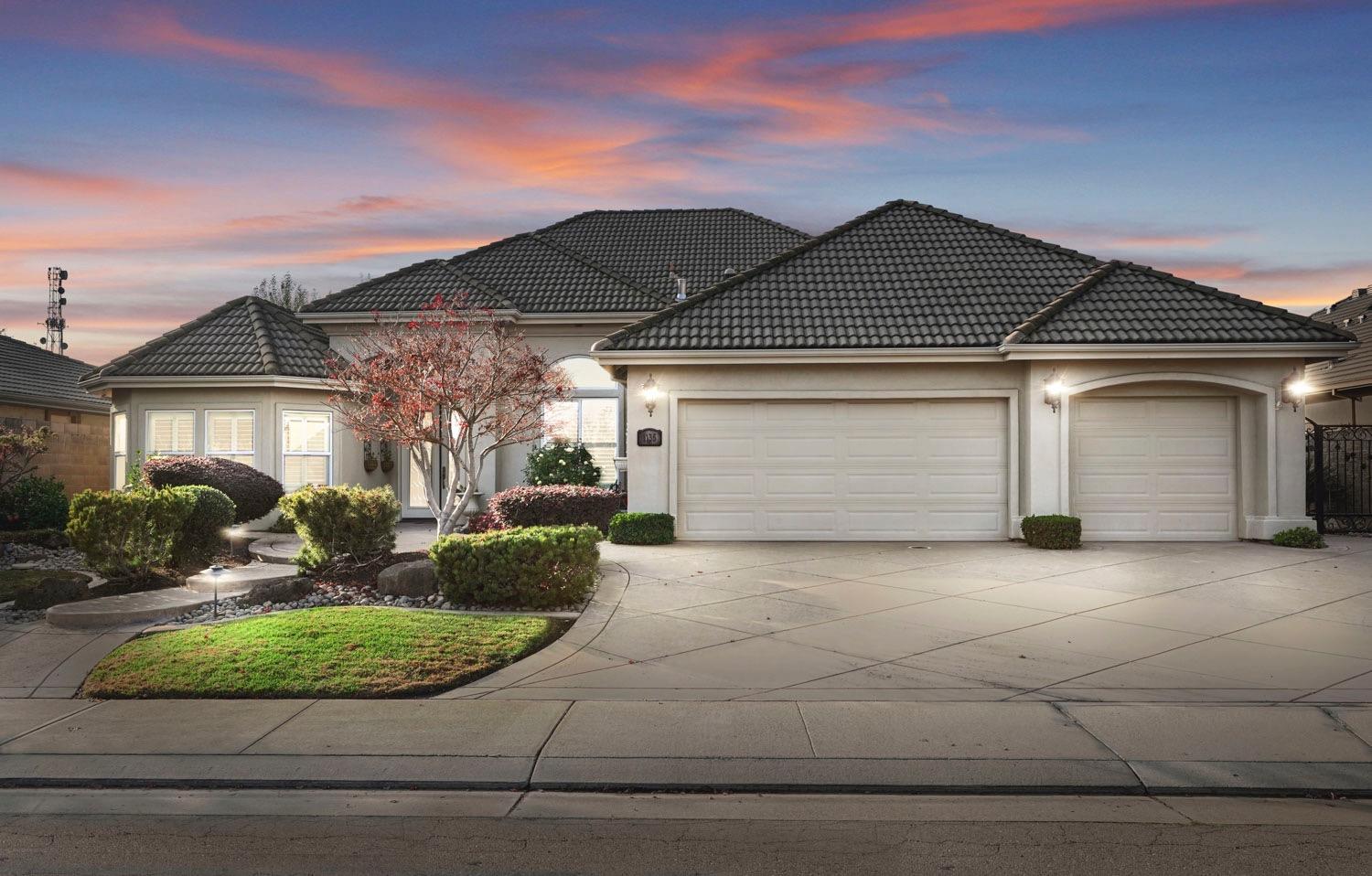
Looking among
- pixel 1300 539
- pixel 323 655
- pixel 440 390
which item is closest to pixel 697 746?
pixel 323 655

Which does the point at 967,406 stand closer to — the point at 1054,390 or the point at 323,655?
the point at 1054,390

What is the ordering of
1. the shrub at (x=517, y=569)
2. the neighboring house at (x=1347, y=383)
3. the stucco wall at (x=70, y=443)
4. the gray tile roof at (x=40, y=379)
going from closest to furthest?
the shrub at (x=517, y=569)
the neighboring house at (x=1347, y=383)
the gray tile roof at (x=40, y=379)
the stucco wall at (x=70, y=443)

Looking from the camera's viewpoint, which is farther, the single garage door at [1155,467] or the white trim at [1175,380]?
the single garage door at [1155,467]

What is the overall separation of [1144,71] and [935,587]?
30.9 ft

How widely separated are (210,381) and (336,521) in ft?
27.1

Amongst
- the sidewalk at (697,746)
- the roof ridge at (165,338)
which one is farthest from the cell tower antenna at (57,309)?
the sidewalk at (697,746)

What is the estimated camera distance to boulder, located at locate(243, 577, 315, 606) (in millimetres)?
10531

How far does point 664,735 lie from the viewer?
5.85 meters

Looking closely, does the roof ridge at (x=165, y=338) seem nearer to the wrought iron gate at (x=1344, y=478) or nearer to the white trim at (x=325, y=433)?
the white trim at (x=325, y=433)

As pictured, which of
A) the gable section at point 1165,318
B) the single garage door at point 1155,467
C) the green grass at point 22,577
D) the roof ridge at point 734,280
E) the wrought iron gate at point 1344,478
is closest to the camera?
the green grass at point 22,577

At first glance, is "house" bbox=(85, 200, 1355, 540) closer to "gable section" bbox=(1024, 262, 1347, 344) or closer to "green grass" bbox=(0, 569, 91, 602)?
"gable section" bbox=(1024, 262, 1347, 344)

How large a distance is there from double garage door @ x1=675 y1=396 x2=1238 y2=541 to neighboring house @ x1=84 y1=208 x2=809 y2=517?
452 centimetres

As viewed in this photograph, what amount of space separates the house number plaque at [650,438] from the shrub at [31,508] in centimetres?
1204

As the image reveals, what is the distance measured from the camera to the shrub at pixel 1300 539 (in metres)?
14.5
